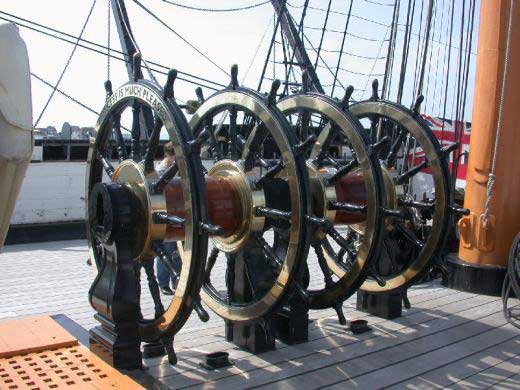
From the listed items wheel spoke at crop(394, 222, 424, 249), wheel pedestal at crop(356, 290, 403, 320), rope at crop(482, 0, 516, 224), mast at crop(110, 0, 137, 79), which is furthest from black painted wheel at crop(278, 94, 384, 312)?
mast at crop(110, 0, 137, 79)

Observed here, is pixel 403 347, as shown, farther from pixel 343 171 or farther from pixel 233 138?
pixel 233 138

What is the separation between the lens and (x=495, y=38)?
17.0 ft

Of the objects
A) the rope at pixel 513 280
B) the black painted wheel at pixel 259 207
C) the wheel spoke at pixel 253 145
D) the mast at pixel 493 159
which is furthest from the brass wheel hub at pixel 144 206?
the mast at pixel 493 159

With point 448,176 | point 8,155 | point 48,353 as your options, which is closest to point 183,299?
point 48,353

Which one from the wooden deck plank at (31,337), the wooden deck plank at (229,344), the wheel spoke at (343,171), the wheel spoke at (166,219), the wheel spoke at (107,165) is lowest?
the wooden deck plank at (229,344)

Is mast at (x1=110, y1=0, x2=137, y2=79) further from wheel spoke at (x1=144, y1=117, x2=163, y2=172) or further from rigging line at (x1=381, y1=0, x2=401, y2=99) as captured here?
wheel spoke at (x1=144, y1=117, x2=163, y2=172)

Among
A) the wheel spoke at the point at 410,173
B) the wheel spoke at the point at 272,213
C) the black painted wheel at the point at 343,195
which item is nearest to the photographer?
the wheel spoke at the point at 272,213

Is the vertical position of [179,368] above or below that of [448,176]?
below

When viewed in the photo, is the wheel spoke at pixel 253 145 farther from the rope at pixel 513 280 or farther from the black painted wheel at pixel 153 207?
the rope at pixel 513 280

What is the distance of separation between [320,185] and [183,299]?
138 cm

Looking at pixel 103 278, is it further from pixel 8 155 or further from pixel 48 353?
pixel 8 155

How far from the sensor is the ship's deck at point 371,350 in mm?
3350

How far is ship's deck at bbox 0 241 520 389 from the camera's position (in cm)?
335

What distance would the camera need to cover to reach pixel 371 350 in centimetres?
380
